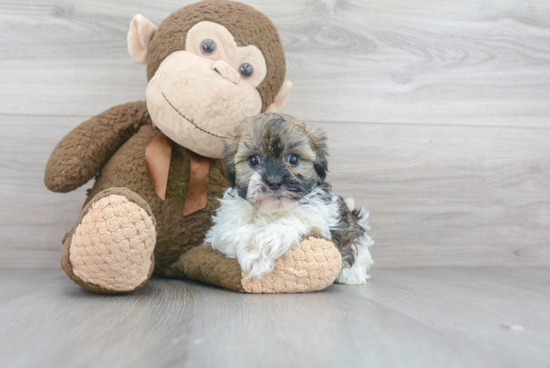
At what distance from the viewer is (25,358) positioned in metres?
0.62

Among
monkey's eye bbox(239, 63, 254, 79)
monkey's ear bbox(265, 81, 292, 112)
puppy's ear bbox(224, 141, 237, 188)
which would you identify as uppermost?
monkey's eye bbox(239, 63, 254, 79)

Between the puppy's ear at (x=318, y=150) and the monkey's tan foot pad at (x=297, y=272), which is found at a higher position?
the puppy's ear at (x=318, y=150)

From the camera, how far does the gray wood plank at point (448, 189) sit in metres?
1.76

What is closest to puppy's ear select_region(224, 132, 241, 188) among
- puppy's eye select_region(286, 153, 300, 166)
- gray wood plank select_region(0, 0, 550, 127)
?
puppy's eye select_region(286, 153, 300, 166)

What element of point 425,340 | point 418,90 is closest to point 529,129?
point 418,90

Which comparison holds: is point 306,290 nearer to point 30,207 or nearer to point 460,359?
point 460,359

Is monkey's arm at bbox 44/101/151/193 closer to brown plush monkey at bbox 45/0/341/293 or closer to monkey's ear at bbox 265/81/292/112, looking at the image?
brown plush monkey at bbox 45/0/341/293

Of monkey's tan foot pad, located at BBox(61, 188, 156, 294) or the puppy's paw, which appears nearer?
monkey's tan foot pad, located at BBox(61, 188, 156, 294)

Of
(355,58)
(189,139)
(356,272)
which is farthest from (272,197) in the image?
(355,58)

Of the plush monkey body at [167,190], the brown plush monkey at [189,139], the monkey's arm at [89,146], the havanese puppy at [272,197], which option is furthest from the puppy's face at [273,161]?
the monkey's arm at [89,146]

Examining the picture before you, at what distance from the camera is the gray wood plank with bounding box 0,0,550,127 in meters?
1.61

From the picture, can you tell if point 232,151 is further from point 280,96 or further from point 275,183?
point 280,96

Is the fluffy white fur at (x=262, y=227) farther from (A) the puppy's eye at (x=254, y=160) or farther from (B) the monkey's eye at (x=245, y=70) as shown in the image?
(B) the monkey's eye at (x=245, y=70)

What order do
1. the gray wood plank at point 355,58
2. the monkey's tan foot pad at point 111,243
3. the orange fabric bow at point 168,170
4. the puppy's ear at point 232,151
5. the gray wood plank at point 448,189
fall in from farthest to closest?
1. the gray wood plank at point 448,189
2. the gray wood plank at point 355,58
3. the orange fabric bow at point 168,170
4. the puppy's ear at point 232,151
5. the monkey's tan foot pad at point 111,243
